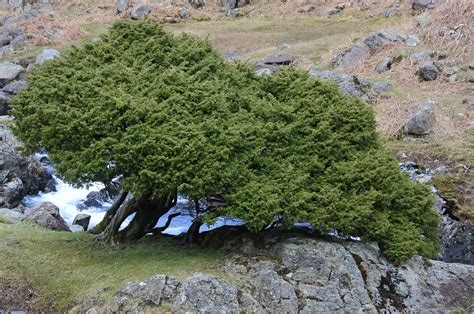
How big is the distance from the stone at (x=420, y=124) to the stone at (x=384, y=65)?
5.66m

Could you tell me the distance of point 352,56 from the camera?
81.7 ft

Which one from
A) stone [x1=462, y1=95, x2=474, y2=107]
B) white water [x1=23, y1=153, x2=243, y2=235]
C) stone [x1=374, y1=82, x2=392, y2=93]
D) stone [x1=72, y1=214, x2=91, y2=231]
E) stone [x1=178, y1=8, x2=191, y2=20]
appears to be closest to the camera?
stone [x1=72, y1=214, x2=91, y2=231]

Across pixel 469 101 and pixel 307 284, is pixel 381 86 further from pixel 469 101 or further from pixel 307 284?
pixel 307 284

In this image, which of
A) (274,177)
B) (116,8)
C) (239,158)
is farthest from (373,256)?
(116,8)

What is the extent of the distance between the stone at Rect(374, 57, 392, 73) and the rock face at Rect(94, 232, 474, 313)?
45.3 ft

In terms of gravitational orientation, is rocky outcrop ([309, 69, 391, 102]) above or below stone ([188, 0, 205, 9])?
above

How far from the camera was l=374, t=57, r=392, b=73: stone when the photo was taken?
2312 cm

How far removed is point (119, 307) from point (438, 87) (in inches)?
606

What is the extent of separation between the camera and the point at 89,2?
44125 mm

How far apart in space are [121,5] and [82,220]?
2685 cm

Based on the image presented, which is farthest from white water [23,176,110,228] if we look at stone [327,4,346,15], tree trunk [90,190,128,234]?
stone [327,4,346,15]

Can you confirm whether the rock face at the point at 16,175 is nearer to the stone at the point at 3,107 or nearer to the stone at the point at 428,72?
the stone at the point at 3,107

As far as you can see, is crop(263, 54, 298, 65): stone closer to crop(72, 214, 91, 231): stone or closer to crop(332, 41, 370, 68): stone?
crop(332, 41, 370, 68): stone

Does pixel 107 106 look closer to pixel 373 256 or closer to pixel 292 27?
pixel 373 256
